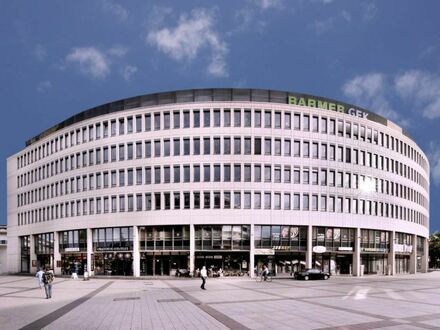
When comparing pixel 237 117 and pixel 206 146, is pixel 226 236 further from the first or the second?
pixel 237 117

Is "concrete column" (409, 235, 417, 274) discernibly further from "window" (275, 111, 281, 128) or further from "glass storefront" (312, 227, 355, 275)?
"window" (275, 111, 281, 128)

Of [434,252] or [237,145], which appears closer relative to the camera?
[237,145]

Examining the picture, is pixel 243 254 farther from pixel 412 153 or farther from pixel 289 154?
pixel 412 153

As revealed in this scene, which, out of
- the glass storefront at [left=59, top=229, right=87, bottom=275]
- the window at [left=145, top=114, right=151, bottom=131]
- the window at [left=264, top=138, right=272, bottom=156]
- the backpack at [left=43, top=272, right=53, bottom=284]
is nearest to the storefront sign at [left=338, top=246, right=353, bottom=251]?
the window at [left=264, top=138, right=272, bottom=156]

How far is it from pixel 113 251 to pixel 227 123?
79.2 feet

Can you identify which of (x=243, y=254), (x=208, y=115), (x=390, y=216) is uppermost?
(x=208, y=115)

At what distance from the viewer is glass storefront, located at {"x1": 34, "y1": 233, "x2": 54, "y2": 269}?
68744 millimetres

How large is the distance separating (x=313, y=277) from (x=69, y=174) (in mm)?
40137

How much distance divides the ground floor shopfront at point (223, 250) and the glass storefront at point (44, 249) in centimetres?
482

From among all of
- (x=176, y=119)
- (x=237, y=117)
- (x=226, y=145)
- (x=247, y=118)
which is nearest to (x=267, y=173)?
(x=226, y=145)

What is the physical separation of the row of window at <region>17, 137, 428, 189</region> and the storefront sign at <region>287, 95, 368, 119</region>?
539 cm

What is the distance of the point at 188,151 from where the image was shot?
5606 cm

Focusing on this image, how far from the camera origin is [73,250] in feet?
208

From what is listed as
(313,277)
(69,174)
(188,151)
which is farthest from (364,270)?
(69,174)
